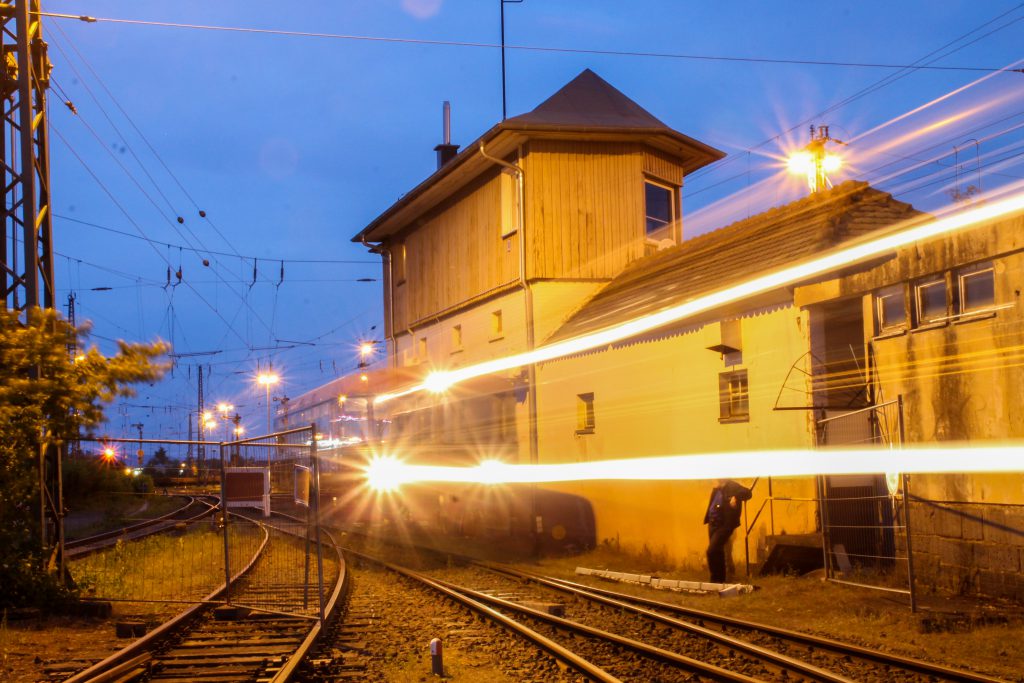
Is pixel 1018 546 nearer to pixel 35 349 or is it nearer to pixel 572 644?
pixel 572 644

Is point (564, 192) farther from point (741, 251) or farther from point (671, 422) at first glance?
point (671, 422)

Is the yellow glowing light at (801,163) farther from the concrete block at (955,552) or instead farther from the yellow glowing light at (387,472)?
the concrete block at (955,552)

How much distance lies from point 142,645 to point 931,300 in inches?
410

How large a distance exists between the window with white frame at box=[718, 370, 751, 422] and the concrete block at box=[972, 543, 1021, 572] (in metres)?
5.26

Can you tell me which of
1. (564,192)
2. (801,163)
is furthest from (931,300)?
(801,163)

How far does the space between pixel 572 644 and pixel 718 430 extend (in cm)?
729

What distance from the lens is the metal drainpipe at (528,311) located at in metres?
22.8

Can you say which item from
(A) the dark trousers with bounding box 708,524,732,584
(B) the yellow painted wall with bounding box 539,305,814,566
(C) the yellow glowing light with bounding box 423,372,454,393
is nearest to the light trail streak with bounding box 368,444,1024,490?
(B) the yellow painted wall with bounding box 539,305,814,566

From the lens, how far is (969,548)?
1154 centimetres

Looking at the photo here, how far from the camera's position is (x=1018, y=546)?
427 inches

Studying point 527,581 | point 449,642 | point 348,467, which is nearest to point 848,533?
point 527,581

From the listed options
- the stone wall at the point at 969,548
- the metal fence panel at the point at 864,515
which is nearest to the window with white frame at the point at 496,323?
the metal fence panel at the point at 864,515

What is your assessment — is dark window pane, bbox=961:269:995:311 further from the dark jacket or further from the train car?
the train car

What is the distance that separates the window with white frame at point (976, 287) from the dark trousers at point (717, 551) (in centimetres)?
472
